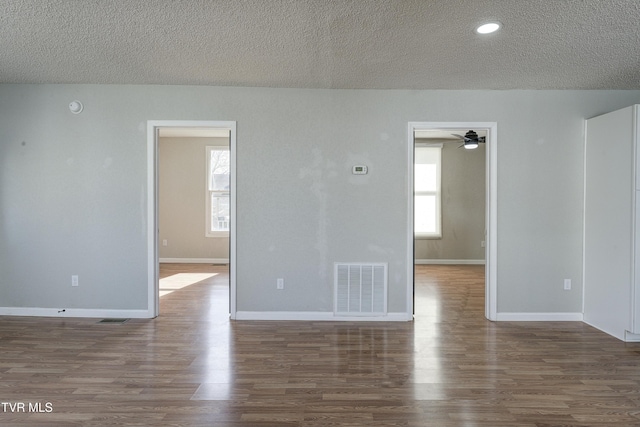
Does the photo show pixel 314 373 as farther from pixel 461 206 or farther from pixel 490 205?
pixel 461 206

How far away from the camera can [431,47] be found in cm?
285

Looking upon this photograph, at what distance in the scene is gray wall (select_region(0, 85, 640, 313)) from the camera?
12.6ft

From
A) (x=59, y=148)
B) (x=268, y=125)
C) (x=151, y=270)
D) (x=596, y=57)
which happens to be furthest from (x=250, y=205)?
(x=596, y=57)

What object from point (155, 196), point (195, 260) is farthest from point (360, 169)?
point (195, 260)

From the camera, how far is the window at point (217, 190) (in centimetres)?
771

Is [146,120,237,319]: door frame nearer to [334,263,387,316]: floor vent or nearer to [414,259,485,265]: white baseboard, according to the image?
[334,263,387,316]: floor vent

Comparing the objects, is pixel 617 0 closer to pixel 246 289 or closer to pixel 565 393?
pixel 565 393

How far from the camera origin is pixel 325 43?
279 centimetres

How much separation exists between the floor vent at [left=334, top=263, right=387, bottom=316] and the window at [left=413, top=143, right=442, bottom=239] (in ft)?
13.1

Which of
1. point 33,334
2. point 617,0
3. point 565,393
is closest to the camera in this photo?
point 617,0

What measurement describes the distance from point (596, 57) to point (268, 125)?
2.95 meters

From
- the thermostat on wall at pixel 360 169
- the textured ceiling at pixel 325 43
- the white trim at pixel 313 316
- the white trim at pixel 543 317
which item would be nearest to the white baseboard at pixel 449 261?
the white trim at pixel 543 317

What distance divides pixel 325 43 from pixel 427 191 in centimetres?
539

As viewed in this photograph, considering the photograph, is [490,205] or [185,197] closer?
[490,205]
